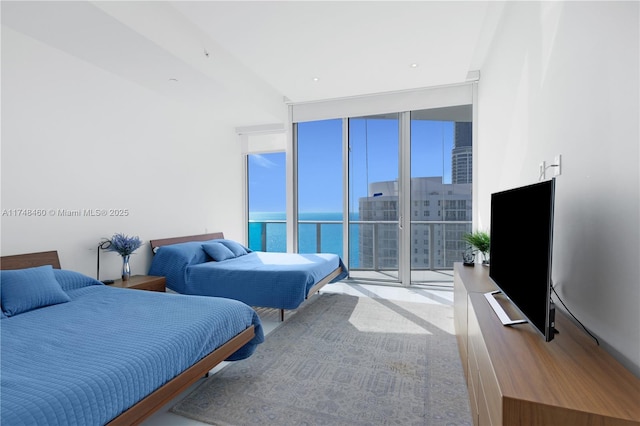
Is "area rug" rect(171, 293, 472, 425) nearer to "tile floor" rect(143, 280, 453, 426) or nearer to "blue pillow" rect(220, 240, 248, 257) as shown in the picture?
"tile floor" rect(143, 280, 453, 426)

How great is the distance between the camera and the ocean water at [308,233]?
550cm

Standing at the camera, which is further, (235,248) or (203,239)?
(203,239)

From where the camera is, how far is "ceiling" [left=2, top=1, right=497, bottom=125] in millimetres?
2578

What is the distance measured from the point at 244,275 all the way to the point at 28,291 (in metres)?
1.73

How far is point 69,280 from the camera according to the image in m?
2.70

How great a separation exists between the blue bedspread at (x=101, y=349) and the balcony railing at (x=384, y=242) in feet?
10.6

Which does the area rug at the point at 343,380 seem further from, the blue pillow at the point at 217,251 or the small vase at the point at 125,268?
the small vase at the point at 125,268

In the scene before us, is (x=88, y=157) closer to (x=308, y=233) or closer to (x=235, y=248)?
(x=235, y=248)

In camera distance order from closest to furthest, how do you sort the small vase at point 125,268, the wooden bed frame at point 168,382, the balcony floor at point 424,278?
the wooden bed frame at point 168,382
the small vase at point 125,268
the balcony floor at point 424,278

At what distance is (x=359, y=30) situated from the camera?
125 inches

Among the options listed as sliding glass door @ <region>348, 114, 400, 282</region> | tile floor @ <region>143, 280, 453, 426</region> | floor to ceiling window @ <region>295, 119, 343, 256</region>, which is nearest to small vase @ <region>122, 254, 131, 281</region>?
tile floor @ <region>143, 280, 453, 426</region>

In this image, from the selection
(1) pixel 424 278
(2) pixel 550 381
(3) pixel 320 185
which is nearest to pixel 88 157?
(3) pixel 320 185

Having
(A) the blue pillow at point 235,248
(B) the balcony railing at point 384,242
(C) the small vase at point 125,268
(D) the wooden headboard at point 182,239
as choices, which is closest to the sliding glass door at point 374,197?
(B) the balcony railing at point 384,242

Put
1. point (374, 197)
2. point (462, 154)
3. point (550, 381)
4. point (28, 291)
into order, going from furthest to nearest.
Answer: point (374, 197), point (462, 154), point (28, 291), point (550, 381)
